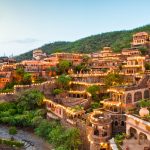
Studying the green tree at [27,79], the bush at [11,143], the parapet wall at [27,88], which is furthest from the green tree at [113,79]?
the bush at [11,143]

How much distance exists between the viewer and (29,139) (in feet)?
137

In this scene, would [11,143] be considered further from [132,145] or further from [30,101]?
[132,145]

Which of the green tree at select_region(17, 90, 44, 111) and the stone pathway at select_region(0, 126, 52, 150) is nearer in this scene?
the stone pathway at select_region(0, 126, 52, 150)

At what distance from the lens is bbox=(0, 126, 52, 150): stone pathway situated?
3831 centimetres

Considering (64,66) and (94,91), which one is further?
(64,66)

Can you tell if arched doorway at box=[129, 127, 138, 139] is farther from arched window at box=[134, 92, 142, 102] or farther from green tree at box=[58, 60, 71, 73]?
green tree at box=[58, 60, 71, 73]

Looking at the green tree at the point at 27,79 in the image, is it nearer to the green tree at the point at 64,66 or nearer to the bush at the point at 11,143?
the green tree at the point at 64,66

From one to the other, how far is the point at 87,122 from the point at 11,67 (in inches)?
1321

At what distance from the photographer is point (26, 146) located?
3859 cm

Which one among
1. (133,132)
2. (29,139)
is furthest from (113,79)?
(133,132)

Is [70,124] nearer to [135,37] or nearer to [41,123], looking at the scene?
[41,123]

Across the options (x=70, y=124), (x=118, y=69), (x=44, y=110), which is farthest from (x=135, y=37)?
(x=70, y=124)

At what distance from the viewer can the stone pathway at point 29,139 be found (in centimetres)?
3831

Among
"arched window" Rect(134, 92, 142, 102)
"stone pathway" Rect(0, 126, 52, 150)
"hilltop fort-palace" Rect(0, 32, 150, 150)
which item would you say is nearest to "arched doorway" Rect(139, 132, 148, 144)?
"hilltop fort-palace" Rect(0, 32, 150, 150)
